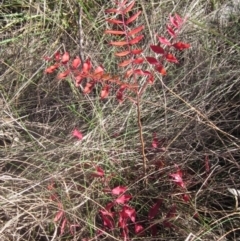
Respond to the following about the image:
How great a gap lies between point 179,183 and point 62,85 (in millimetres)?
645

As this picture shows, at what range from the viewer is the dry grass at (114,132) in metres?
1.68

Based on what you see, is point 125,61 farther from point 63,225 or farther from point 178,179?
point 63,225

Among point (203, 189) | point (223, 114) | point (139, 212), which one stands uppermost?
point (223, 114)

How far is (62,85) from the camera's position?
2096 mm

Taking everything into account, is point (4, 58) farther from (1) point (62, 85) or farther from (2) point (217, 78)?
(2) point (217, 78)

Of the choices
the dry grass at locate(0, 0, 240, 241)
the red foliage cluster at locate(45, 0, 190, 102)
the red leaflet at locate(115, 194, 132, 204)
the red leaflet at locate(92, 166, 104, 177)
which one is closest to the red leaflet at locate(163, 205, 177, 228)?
the dry grass at locate(0, 0, 240, 241)

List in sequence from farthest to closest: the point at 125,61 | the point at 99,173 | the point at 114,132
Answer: the point at 114,132 < the point at 99,173 < the point at 125,61

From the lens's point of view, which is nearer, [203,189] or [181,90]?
[203,189]

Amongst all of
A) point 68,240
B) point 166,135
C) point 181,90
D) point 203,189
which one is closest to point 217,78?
point 181,90

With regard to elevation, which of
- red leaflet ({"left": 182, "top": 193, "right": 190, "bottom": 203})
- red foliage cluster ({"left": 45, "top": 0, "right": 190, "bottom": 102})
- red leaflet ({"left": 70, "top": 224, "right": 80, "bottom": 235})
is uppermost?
red foliage cluster ({"left": 45, "top": 0, "right": 190, "bottom": 102})

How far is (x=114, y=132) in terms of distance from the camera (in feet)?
6.21

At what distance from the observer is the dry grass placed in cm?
168

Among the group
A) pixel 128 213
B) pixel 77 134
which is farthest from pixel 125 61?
pixel 128 213

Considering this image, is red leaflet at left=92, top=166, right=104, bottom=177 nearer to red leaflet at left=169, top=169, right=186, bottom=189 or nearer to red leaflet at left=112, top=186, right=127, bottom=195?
red leaflet at left=112, top=186, right=127, bottom=195
